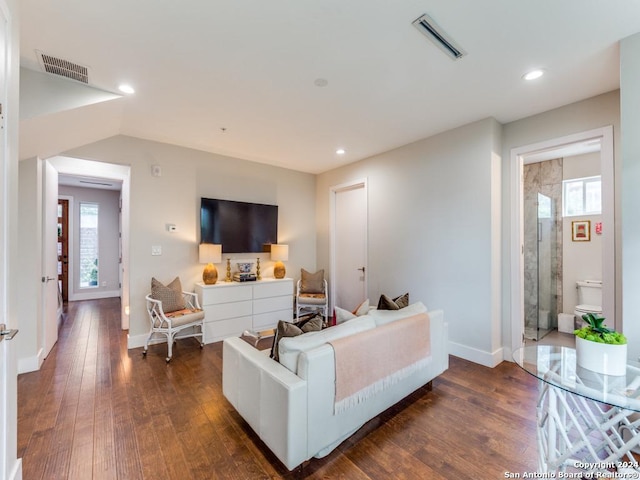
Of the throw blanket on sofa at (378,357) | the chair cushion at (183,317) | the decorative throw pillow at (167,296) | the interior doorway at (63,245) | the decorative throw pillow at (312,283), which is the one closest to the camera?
the throw blanket on sofa at (378,357)

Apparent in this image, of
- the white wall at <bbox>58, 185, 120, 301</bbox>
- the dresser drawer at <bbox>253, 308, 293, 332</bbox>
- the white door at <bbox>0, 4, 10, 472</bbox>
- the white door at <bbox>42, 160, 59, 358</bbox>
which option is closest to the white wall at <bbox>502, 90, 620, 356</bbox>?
the dresser drawer at <bbox>253, 308, 293, 332</bbox>

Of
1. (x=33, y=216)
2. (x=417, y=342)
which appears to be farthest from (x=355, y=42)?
(x=33, y=216)

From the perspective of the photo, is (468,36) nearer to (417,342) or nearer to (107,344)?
(417,342)

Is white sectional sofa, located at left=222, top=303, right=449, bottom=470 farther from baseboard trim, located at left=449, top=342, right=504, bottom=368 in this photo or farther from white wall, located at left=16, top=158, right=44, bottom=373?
white wall, located at left=16, top=158, right=44, bottom=373

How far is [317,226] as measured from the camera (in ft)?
17.8

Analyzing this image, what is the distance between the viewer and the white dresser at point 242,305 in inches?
149

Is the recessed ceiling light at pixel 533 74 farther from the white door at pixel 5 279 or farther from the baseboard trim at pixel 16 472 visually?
the baseboard trim at pixel 16 472

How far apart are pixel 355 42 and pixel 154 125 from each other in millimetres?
2503

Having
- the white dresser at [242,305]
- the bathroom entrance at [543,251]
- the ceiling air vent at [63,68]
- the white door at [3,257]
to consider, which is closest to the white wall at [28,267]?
the ceiling air vent at [63,68]

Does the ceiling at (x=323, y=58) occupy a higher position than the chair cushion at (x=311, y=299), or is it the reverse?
the ceiling at (x=323, y=58)

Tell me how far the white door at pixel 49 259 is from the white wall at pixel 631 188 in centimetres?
517

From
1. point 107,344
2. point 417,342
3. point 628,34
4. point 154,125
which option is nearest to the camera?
point 628,34

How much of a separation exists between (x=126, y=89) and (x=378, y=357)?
302 cm

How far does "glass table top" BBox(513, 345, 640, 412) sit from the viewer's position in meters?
1.26
